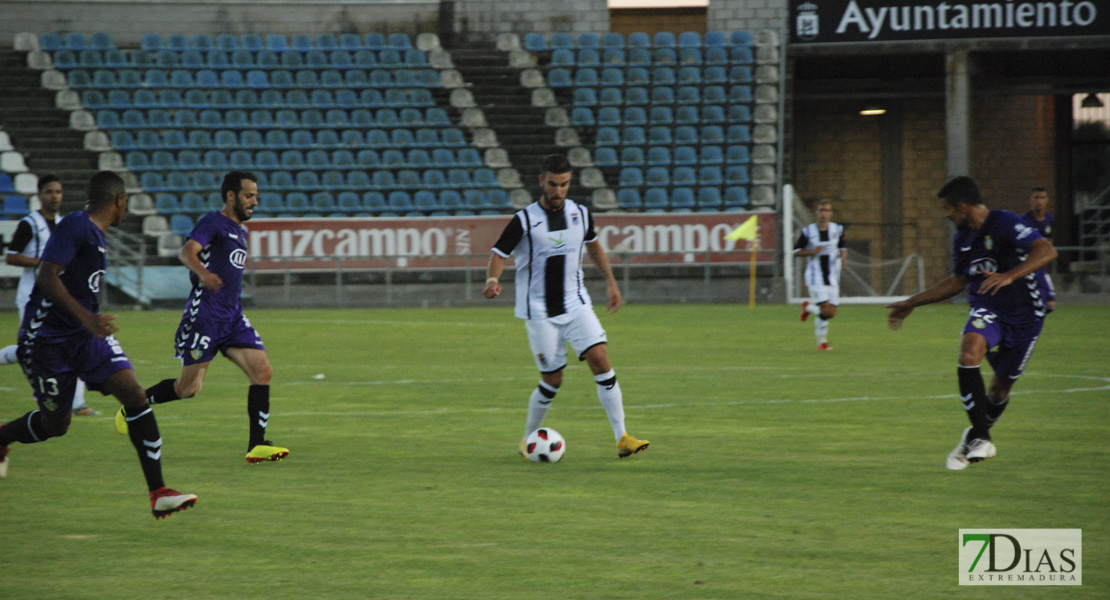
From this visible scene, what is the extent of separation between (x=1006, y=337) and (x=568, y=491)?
10.0ft

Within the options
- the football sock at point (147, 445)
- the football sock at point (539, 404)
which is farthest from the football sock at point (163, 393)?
the football sock at point (539, 404)

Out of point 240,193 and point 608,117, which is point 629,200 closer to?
point 608,117

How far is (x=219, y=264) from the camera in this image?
320 inches

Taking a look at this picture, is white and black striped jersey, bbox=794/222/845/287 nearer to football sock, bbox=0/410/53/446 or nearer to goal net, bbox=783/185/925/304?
goal net, bbox=783/185/925/304

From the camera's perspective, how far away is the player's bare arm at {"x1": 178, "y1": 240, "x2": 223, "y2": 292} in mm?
7332

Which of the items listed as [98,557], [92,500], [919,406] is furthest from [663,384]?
[98,557]

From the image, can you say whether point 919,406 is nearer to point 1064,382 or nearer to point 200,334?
point 1064,382

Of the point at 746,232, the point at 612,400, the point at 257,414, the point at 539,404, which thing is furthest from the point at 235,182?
the point at 746,232

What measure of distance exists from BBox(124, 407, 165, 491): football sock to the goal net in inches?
A: 860

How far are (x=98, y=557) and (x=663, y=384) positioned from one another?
7681mm

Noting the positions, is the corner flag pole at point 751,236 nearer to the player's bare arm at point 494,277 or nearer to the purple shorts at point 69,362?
the player's bare arm at point 494,277

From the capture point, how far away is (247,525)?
19.4 ft

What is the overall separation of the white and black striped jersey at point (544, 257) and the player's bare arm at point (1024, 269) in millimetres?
2601

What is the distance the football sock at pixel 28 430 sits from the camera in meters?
6.55
